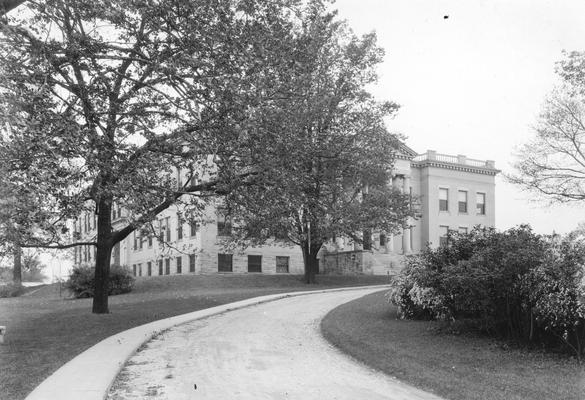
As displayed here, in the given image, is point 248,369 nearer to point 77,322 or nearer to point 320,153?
point 77,322

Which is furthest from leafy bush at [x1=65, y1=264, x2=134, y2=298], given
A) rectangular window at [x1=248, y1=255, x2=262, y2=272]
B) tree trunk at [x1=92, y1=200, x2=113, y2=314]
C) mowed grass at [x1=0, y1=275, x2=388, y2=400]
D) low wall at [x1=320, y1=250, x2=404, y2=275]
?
low wall at [x1=320, y1=250, x2=404, y2=275]

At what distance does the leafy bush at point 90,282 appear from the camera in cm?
3189

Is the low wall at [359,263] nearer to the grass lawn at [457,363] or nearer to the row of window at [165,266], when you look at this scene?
the row of window at [165,266]

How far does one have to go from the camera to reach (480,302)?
507 inches

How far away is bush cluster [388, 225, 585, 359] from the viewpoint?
11.4 m

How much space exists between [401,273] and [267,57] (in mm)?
7798

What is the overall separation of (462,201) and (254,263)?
23.4 m

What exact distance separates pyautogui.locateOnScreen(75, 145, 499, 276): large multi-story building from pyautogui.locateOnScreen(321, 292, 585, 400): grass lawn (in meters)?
31.3

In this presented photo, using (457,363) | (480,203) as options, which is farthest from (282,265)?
(457,363)

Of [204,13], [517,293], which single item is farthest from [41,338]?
[517,293]

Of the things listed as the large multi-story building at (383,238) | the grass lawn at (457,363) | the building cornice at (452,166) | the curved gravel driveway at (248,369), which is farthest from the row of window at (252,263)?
the grass lawn at (457,363)

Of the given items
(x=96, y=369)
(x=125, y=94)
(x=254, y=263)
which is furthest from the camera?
(x=254, y=263)

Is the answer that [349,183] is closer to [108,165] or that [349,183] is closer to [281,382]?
[108,165]

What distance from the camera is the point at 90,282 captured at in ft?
104
